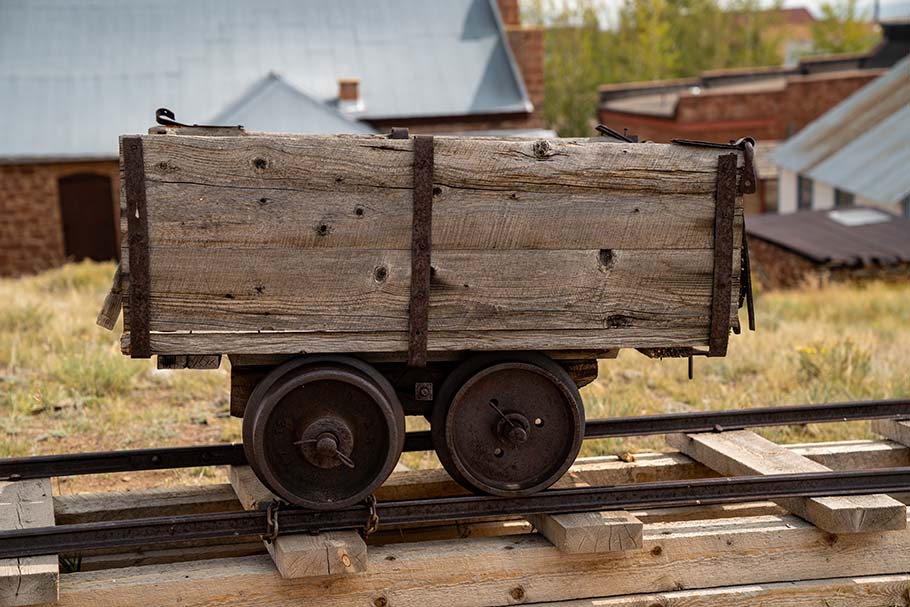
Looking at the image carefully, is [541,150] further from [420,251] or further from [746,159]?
[746,159]

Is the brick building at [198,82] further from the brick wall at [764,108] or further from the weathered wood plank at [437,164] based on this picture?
the weathered wood plank at [437,164]

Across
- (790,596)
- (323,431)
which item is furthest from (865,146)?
(323,431)

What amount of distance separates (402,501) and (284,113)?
1907cm

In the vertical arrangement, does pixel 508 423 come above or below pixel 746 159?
below

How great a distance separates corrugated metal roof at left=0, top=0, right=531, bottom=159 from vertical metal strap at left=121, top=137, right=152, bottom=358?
18.8 meters

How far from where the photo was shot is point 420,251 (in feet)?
14.7

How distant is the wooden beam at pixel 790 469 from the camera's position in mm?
4734

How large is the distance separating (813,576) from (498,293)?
1.74 m

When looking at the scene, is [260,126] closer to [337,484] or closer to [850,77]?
[337,484]

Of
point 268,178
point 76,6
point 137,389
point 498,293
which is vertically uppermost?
point 76,6

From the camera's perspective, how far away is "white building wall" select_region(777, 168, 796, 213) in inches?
1190

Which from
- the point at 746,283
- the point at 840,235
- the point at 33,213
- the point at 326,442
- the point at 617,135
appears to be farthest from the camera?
the point at 33,213

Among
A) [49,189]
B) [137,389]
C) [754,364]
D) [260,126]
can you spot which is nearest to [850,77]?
[260,126]

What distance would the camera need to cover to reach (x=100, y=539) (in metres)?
4.38
